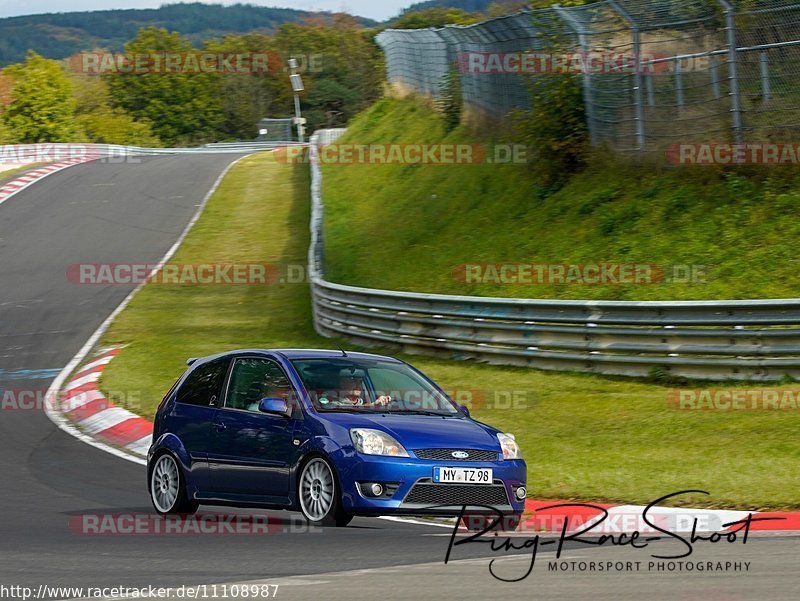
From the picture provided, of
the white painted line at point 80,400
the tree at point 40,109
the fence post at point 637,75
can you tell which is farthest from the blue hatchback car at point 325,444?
the tree at point 40,109

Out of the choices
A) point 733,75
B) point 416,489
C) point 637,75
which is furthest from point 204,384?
point 637,75

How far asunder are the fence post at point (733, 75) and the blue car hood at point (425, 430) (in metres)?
10.8

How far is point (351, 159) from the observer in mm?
41906

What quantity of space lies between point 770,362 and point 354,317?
8.41 metres

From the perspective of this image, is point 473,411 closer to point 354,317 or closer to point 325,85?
point 354,317

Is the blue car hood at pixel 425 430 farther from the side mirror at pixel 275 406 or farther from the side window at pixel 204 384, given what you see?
the side window at pixel 204 384

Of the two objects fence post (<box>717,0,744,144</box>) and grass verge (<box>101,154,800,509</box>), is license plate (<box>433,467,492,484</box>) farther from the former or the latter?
fence post (<box>717,0,744,144</box>)

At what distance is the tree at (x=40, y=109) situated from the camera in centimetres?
11275

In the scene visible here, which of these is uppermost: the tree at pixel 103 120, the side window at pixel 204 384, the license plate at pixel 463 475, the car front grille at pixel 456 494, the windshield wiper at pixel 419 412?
the side window at pixel 204 384

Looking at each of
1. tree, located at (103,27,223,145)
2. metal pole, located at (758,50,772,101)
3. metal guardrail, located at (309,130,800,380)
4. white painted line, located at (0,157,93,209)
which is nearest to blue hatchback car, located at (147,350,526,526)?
metal guardrail, located at (309,130,800,380)

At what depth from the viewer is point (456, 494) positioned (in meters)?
9.18

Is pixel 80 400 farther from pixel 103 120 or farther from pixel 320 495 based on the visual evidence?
pixel 103 120

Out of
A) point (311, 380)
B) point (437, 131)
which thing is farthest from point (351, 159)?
point (311, 380)

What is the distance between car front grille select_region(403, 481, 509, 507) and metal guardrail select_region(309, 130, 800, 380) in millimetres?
6696
